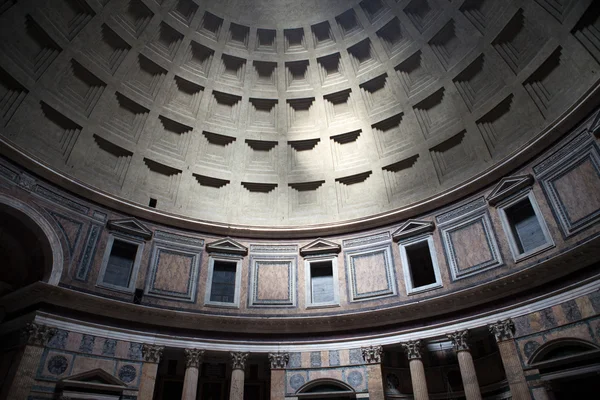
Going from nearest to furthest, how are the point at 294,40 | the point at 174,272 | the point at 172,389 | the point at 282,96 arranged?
the point at 172,389, the point at 174,272, the point at 294,40, the point at 282,96

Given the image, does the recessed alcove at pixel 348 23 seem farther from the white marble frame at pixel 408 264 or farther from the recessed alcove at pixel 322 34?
the white marble frame at pixel 408 264

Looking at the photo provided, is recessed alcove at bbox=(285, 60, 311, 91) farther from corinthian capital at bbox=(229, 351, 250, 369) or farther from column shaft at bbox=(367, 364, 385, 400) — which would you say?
column shaft at bbox=(367, 364, 385, 400)

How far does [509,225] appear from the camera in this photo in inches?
579

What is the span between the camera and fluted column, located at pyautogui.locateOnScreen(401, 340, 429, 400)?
14.1 m

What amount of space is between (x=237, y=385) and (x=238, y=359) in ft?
3.10

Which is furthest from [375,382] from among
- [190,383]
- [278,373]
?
[190,383]

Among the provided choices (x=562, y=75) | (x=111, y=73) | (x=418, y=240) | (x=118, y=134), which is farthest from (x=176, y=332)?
(x=562, y=75)

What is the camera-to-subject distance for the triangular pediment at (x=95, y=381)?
12.9 m

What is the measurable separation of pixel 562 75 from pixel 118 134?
18108mm

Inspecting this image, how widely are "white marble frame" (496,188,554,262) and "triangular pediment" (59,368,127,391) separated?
14.6 metres

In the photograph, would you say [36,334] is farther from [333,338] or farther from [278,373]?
[333,338]

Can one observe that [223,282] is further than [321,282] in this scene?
No

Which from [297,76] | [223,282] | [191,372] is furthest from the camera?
[297,76]

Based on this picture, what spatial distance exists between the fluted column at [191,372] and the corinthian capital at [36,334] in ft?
15.5
